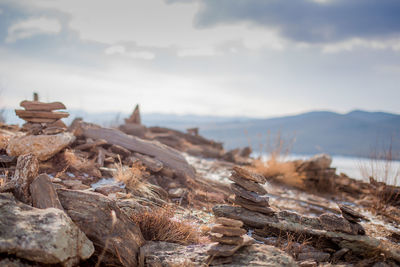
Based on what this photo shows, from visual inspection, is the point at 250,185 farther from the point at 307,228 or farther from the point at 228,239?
the point at 228,239

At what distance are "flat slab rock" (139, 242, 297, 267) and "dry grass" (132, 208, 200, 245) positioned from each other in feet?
0.81

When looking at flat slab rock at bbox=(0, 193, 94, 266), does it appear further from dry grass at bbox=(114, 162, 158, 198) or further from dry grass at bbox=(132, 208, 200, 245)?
dry grass at bbox=(114, 162, 158, 198)

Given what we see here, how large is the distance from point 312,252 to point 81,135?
20.0 feet

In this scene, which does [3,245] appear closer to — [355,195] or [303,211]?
[303,211]

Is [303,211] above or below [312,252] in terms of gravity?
below

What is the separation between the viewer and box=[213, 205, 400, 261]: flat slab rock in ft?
11.8

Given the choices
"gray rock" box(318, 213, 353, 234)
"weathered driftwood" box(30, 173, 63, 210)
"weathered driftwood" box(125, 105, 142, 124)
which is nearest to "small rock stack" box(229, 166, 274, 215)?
"gray rock" box(318, 213, 353, 234)

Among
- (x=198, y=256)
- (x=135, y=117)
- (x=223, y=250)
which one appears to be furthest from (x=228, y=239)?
(x=135, y=117)

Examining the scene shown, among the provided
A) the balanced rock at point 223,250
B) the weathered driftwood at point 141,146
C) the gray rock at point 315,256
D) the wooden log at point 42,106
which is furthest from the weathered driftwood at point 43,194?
the weathered driftwood at point 141,146

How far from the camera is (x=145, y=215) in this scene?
360 centimetres

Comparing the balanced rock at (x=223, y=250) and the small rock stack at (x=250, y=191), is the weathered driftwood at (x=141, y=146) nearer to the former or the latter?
the small rock stack at (x=250, y=191)

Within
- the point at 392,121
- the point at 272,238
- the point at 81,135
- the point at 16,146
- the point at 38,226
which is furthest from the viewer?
the point at 392,121

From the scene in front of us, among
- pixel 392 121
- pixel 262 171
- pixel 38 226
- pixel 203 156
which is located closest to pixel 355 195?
pixel 262 171

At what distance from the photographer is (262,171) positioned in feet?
32.1
